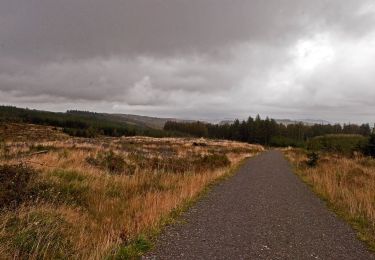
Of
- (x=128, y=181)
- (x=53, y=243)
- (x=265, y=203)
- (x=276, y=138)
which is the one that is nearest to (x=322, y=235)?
(x=265, y=203)

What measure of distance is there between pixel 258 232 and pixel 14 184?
5989 millimetres

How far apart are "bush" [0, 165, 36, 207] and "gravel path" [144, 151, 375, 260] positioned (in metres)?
3.68

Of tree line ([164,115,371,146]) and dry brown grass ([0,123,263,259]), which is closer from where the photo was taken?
dry brown grass ([0,123,263,259])

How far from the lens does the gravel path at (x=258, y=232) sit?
Result: 5781 mm

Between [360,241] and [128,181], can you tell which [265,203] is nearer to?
[360,241]

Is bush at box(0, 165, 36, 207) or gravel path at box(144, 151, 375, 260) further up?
bush at box(0, 165, 36, 207)

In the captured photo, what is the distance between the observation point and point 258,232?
7008 mm

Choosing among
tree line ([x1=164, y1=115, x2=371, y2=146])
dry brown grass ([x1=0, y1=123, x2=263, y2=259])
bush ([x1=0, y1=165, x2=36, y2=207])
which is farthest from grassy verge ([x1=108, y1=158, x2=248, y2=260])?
tree line ([x1=164, y1=115, x2=371, y2=146])

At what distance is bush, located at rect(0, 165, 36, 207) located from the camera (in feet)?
24.6

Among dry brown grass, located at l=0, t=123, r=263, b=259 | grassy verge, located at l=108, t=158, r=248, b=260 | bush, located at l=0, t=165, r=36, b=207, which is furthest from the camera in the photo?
bush, located at l=0, t=165, r=36, b=207

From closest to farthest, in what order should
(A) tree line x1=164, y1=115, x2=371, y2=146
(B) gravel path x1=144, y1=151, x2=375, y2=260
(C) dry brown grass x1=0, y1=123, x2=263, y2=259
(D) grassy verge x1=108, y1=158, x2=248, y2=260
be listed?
(D) grassy verge x1=108, y1=158, x2=248, y2=260
(C) dry brown grass x1=0, y1=123, x2=263, y2=259
(B) gravel path x1=144, y1=151, x2=375, y2=260
(A) tree line x1=164, y1=115, x2=371, y2=146

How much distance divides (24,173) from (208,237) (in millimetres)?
5630

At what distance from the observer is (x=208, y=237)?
21.3 ft

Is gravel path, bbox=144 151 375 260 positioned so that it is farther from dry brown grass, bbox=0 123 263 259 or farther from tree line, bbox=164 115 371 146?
tree line, bbox=164 115 371 146
